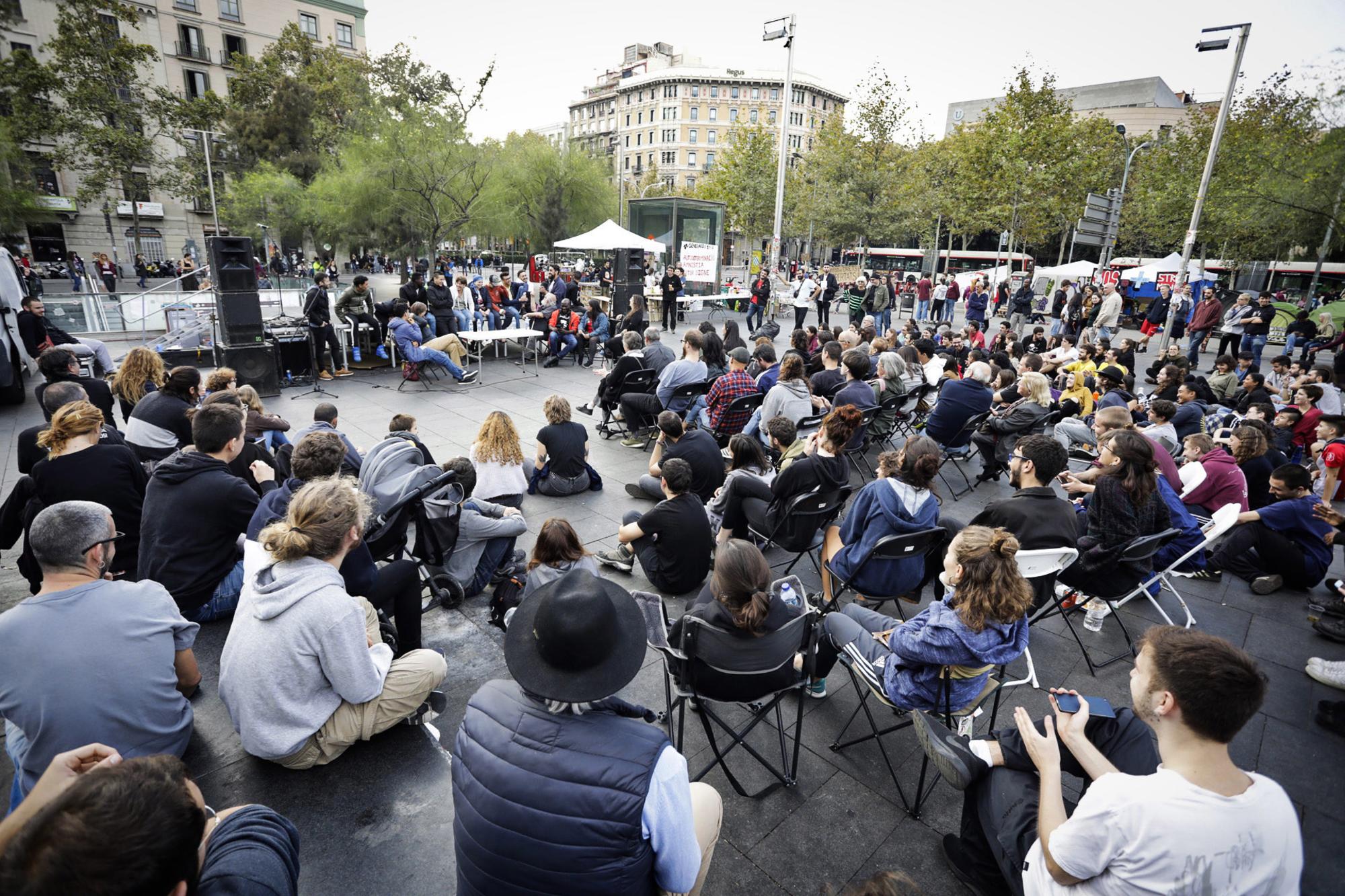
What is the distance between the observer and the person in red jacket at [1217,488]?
5.07 metres

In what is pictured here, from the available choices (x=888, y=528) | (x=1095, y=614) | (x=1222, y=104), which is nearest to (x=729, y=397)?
(x=888, y=528)

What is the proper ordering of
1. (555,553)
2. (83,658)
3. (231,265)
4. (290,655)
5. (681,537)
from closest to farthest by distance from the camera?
(83,658)
(290,655)
(555,553)
(681,537)
(231,265)

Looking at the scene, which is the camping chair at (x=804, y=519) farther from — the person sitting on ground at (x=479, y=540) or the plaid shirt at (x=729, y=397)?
the plaid shirt at (x=729, y=397)

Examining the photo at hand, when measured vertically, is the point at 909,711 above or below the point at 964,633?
below

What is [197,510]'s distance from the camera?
3607 mm

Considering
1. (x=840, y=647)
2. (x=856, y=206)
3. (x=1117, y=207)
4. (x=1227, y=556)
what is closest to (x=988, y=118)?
(x=856, y=206)

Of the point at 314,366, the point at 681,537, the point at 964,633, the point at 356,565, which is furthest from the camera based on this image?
the point at 314,366

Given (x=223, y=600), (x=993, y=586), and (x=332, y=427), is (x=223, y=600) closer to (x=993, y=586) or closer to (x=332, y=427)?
(x=332, y=427)

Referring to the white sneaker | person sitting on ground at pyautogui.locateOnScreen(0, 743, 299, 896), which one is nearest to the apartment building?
person sitting on ground at pyautogui.locateOnScreen(0, 743, 299, 896)

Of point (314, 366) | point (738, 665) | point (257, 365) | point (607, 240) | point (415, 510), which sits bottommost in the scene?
point (314, 366)

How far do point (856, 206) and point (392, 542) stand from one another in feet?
97.7

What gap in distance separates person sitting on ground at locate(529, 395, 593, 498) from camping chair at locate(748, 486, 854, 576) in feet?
7.29

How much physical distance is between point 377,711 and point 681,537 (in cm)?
203

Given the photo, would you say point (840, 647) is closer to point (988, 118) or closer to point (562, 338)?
point (562, 338)
